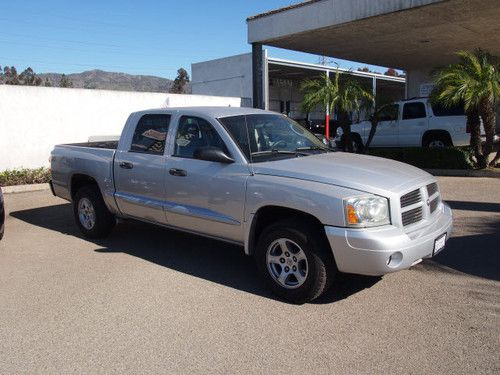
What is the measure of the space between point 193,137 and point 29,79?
204 feet

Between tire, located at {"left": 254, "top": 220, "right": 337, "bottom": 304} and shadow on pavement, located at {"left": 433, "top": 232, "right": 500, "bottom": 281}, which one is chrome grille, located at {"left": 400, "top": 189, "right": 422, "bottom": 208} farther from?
shadow on pavement, located at {"left": 433, "top": 232, "right": 500, "bottom": 281}

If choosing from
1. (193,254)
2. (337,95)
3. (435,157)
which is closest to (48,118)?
(337,95)

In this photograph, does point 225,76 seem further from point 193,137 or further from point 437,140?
point 193,137

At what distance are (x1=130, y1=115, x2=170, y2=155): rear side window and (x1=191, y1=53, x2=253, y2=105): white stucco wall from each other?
17.1 meters

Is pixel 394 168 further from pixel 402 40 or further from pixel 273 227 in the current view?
pixel 402 40

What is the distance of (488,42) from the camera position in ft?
63.5

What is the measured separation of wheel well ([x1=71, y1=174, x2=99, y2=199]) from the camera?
735 cm

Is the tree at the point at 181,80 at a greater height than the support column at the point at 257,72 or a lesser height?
greater

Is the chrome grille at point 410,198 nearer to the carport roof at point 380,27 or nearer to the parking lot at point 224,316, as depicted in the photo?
the parking lot at point 224,316

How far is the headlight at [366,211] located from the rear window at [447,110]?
34.9ft

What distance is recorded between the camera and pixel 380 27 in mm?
15883

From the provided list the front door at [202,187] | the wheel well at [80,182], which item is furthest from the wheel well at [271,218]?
the wheel well at [80,182]

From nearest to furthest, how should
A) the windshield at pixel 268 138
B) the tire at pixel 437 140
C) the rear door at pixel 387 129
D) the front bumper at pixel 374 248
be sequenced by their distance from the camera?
the front bumper at pixel 374 248 < the windshield at pixel 268 138 < the tire at pixel 437 140 < the rear door at pixel 387 129

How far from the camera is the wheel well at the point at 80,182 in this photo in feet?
A: 24.1
